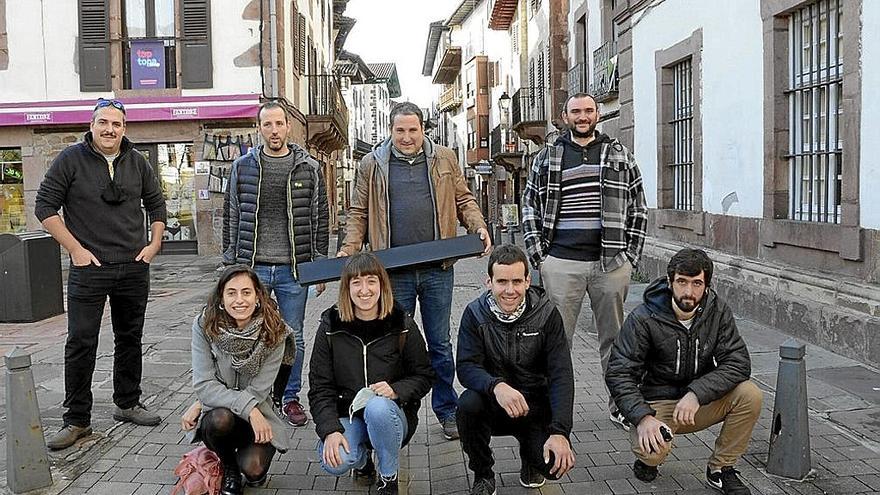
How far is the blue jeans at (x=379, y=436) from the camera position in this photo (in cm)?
394

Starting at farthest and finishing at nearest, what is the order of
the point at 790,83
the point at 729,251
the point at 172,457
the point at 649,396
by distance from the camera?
the point at 729,251
the point at 790,83
the point at 172,457
the point at 649,396

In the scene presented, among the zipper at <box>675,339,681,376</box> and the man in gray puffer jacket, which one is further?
the man in gray puffer jacket

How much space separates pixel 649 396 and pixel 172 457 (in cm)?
260

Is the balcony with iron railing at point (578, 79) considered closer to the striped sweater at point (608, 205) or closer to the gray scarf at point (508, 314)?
the striped sweater at point (608, 205)

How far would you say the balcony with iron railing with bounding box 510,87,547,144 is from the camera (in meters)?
25.2

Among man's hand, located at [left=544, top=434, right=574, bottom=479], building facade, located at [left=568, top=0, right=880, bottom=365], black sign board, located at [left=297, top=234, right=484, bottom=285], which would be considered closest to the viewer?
man's hand, located at [left=544, top=434, right=574, bottom=479]

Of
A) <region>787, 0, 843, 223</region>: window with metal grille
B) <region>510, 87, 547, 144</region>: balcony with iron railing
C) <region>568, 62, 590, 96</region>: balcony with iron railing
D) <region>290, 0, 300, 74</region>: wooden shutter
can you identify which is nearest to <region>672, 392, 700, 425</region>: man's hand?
<region>787, 0, 843, 223</region>: window with metal grille

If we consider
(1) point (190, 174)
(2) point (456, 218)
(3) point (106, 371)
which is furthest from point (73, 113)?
(2) point (456, 218)

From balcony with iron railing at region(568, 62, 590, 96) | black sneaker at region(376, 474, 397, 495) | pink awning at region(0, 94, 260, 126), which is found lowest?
black sneaker at region(376, 474, 397, 495)

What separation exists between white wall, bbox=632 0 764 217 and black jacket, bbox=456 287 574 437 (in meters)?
5.38

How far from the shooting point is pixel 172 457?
4.74m

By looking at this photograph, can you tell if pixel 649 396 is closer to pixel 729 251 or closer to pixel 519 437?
pixel 519 437

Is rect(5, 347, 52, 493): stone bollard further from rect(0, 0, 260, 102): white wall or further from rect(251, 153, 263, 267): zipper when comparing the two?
rect(0, 0, 260, 102): white wall

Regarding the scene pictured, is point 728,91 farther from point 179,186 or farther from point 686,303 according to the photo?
point 179,186
